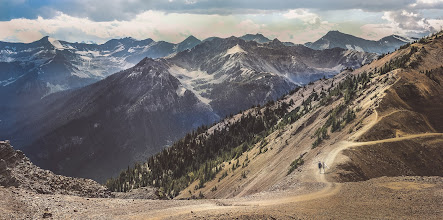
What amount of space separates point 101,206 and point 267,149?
5644 cm

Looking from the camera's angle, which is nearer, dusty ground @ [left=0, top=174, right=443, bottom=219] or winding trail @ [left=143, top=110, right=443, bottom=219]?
dusty ground @ [left=0, top=174, right=443, bottom=219]

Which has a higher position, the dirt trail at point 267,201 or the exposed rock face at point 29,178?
the exposed rock face at point 29,178

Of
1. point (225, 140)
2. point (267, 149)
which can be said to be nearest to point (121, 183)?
point (225, 140)

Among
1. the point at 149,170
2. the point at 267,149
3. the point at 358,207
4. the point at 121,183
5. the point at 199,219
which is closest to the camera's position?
the point at 199,219

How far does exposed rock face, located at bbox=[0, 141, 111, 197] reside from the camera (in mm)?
30484

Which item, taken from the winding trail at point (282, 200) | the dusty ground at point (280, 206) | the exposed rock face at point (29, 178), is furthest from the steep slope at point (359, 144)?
the exposed rock face at point (29, 178)

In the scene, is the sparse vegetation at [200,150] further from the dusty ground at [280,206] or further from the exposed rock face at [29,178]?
the dusty ground at [280,206]

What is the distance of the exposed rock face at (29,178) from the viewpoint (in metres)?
30.5

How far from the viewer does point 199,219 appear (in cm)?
2291

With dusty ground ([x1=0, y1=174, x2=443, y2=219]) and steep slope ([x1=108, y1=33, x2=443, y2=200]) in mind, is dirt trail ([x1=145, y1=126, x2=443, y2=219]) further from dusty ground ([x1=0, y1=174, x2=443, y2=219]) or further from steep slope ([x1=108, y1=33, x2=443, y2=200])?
steep slope ([x1=108, y1=33, x2=443, y2=200])

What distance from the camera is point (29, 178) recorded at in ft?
108

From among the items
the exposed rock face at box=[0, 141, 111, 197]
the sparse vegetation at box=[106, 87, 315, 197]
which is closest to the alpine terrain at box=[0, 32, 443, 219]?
the exposed rock face at box=[0, 141, 111, 197]

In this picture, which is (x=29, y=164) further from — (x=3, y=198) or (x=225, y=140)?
(x=225, y=140)

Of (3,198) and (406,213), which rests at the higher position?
(3,198)
